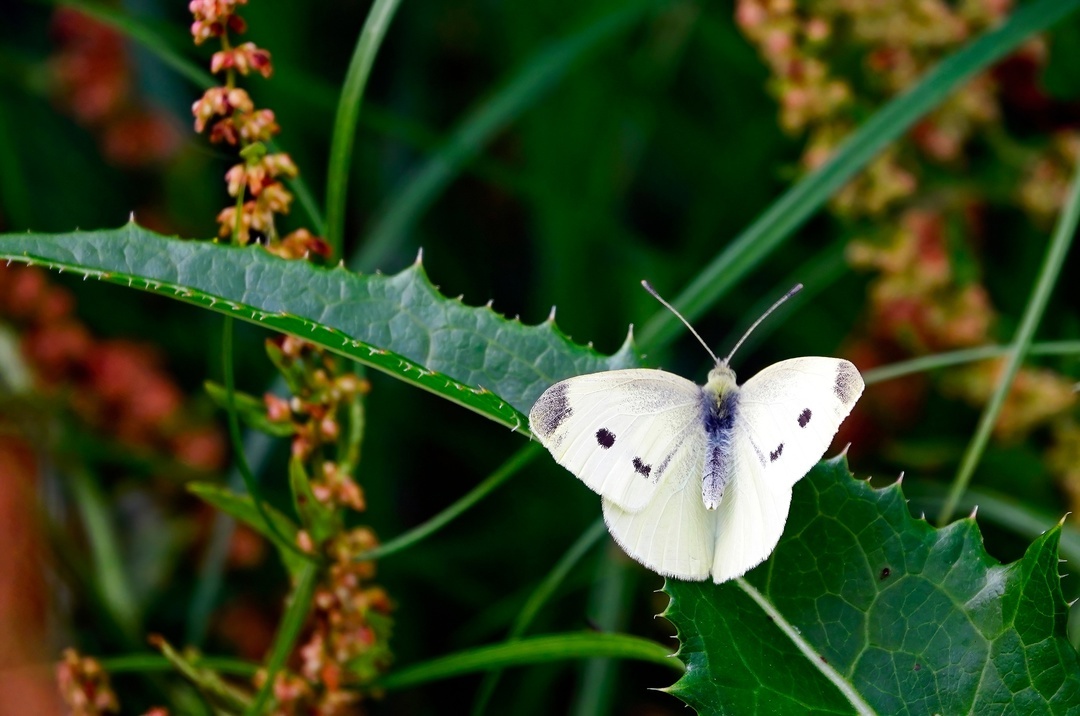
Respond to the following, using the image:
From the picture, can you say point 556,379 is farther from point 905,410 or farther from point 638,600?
point 905,410

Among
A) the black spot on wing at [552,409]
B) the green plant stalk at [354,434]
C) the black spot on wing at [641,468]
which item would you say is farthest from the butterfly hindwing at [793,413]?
the green plant stalk at [354,434]

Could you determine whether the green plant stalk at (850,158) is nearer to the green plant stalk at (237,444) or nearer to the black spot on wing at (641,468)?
the black spot on wing at (641,468)

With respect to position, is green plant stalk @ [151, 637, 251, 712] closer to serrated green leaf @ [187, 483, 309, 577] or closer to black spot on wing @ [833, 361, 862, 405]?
serrated green leaf @ [187, 483, 309, 577]

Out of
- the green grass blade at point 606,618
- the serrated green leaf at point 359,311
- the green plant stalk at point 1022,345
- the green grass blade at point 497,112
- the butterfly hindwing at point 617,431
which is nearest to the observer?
the serrated green leaf at point 359,311

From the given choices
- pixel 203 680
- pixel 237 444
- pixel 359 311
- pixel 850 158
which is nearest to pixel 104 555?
pixel 203 680

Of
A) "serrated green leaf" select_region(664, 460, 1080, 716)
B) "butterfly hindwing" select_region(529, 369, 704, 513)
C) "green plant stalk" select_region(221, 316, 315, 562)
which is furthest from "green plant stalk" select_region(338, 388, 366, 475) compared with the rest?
"serrated green leaf" select_region(664, 460, 1080, 716)

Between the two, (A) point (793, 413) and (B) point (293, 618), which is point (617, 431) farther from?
(B) point (293, 618)

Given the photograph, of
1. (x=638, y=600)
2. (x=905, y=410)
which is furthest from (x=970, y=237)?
(x=638, y=600)
